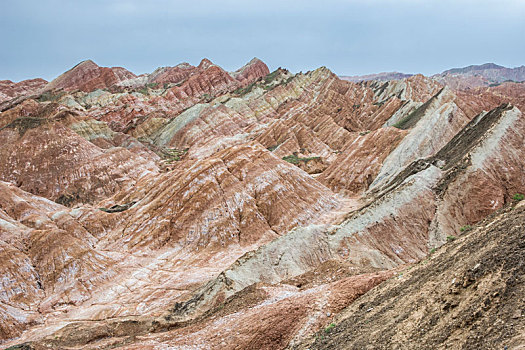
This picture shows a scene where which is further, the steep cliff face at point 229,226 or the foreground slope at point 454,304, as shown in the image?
the steep cliff face at point 229,226

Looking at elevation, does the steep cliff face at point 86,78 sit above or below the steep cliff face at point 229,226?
above

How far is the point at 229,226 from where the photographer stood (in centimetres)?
3862

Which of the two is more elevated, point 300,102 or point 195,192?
point 300,102

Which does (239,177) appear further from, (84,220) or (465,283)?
(465,283)

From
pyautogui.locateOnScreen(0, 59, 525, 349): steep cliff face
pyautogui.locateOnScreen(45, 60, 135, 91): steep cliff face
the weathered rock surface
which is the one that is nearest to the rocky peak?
pyautogui.locateOnScreen(45, 60, 135, 91): steep cliff face

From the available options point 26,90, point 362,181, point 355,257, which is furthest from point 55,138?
point 26,90

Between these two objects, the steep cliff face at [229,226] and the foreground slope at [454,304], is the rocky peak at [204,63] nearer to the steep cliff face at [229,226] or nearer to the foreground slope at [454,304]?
the steep cliff face at [229,226]

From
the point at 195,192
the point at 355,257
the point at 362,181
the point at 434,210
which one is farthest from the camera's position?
the point at 362,181

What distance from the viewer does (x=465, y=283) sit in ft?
26.7

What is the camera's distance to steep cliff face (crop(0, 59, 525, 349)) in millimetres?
16312

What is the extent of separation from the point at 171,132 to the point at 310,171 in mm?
52404

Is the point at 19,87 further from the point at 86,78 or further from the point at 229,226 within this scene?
the point at 229,226

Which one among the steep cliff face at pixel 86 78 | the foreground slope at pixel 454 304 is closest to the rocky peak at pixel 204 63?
the steep cliff face at pixel 86 78

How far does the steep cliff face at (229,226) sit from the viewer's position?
1631 cm
